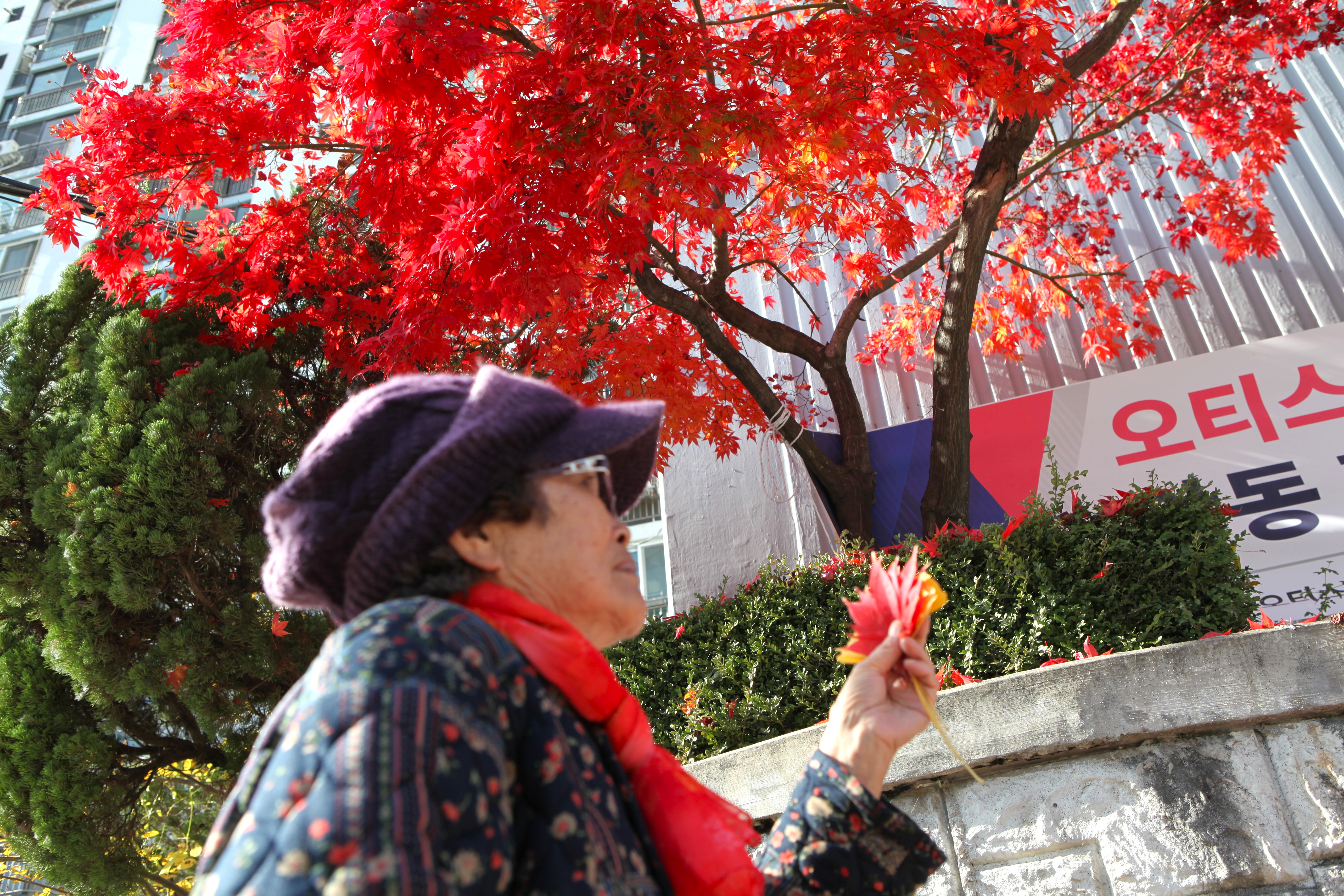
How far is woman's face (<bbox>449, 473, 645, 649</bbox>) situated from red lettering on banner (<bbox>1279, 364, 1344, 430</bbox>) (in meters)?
6.56

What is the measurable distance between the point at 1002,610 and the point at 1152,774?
1151mm

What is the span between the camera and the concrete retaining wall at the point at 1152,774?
8.71 feet

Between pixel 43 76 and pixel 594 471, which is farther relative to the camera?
pixel 43 76

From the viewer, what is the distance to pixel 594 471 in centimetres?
128

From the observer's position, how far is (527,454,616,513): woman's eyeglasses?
3.93ft

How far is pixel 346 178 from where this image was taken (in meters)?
5.91

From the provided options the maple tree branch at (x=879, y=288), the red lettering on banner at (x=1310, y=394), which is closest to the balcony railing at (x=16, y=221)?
the maple tree branch at (x=879, y=288)

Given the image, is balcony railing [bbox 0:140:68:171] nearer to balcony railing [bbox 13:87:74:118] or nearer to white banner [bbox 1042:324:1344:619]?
balcony railing [bbox 13:87:74:118]

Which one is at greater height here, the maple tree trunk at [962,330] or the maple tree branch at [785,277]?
the maple tree branch at [785,277]

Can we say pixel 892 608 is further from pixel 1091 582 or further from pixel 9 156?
pixel 9 156

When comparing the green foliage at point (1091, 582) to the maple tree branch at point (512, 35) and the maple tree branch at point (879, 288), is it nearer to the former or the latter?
the maple tree branch at point (879, 288)

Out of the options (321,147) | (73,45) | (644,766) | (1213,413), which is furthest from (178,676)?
(73,45)

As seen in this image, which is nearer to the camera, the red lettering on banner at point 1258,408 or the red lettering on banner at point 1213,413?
the red lettering on banner at point 1258,408

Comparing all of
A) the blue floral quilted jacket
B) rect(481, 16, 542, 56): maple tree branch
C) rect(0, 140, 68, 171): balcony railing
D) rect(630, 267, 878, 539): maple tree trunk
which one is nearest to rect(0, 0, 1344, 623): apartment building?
rect(630, 267, 878, 539): maple tree trunk
